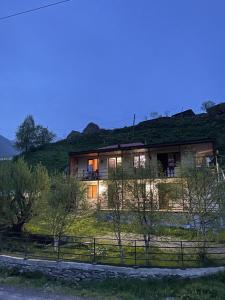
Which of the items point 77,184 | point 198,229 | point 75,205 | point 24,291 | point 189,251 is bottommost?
point 24,291

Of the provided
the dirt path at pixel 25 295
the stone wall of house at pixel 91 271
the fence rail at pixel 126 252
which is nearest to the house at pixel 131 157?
the fence rail at pixel 126 252

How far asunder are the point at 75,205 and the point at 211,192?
859 cm

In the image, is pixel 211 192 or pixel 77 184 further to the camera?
pixel 77 184

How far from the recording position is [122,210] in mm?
19391

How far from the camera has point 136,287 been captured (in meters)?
14.7

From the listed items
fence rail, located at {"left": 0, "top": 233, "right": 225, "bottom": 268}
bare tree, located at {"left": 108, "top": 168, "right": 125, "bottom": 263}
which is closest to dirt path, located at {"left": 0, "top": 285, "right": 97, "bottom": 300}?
fence rail, located at {"left": 0, "top": 233, "right": 225, "bottom": 268}

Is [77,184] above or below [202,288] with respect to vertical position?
above

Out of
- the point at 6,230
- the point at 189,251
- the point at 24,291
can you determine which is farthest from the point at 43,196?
the point at 189,251

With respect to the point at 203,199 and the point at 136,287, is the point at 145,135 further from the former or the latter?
the point at 136,287

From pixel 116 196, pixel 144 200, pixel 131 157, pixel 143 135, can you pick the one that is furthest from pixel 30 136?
pixel 144 200

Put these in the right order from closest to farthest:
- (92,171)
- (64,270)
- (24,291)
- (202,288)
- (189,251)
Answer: (202,288), (24,291), (64,270), (189,251), (92,171)

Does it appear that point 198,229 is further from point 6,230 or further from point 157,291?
point 6,230

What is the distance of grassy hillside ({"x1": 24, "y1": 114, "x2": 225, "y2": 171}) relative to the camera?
61.1m

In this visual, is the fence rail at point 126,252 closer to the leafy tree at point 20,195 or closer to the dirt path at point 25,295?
the leafy tree at point 20,195
